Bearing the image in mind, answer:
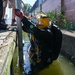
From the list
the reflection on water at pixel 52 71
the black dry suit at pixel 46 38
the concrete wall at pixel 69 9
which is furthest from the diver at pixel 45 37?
Result: the concrete wall at pixel 69 9

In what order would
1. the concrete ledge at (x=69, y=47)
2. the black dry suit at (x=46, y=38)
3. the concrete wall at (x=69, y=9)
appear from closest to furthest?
1. the black dry suit at (x=46, y=38)
2. the concrete ledge at (x=69, y=47)
3. the concrete wall at (x=69, y=9)

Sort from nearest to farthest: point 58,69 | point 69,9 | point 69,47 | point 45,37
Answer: point 45,37, point 58,69, point 69,47, point 69,9

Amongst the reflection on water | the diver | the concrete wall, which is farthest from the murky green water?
the concrete wall

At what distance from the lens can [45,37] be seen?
187 inches

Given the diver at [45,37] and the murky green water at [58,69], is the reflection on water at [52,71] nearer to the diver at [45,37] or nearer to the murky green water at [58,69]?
the murky green water at [58,69]

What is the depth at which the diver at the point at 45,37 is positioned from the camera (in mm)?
4770

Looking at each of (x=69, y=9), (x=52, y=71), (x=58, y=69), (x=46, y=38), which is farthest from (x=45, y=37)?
(x=69, y=9)

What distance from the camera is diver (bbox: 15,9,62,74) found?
4.77m

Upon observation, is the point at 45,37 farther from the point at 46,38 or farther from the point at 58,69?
the point at 58,69

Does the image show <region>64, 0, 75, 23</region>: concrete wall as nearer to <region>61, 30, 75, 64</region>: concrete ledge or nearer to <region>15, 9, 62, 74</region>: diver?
<region>61, 30, 75, 64</region>: concrete ledge

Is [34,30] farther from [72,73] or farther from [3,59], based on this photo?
[3,59]

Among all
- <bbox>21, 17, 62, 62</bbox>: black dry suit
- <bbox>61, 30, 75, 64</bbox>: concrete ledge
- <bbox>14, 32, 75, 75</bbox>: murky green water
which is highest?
<bbox>21, 17, 62, 62</bbox>: black dry suit

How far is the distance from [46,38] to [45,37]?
0.04 meters

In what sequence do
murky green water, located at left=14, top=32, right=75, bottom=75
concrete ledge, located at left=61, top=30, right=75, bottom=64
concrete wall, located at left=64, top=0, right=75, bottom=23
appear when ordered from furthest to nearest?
concrete wall, located at left=64, top=0, right=75, bottom=23 → concrete ledge, located at left=61, top=30, right=75, bottom=64 → murky green water, located at left=14, top=32, right=75, bottom=75
